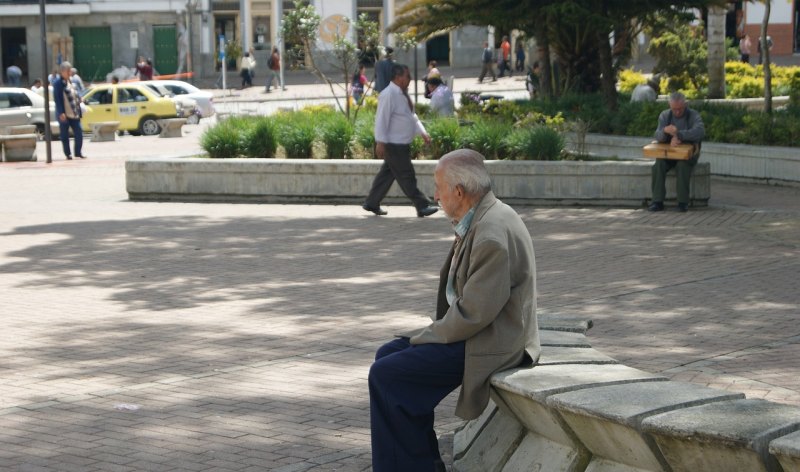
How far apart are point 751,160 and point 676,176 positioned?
3044 millimetres

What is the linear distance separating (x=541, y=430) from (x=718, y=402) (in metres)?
0.88

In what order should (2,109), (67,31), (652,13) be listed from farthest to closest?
(67,31), (2,109), (652,13)

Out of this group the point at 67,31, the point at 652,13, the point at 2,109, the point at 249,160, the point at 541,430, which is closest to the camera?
the point at 541,430

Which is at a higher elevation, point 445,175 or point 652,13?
point 652,13

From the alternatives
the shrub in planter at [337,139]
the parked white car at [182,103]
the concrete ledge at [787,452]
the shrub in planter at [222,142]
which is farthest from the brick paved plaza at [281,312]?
the parked white car at [182,103]

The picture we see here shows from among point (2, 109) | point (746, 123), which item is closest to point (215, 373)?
point (746, 123)

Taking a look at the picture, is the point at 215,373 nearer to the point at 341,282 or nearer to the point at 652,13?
the point at 341,282

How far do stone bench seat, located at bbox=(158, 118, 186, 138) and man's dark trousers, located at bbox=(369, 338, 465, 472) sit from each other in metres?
26.1

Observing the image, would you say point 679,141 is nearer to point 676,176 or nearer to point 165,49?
point 676,176

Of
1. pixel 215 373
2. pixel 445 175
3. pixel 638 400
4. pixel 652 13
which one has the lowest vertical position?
pixel 215 373

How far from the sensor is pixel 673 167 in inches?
590

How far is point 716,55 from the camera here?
2662 cm

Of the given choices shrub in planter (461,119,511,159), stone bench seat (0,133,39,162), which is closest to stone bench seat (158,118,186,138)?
stone bench seat (0,133,39,162)

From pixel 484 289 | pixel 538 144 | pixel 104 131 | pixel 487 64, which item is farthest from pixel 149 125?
pixel 484 289
